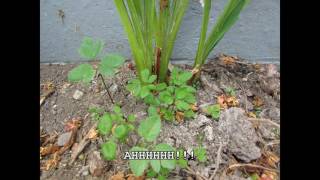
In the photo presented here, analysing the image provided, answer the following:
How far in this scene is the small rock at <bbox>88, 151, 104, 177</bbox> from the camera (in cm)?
127

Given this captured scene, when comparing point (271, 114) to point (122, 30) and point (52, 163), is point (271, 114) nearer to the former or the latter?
point (122, 30)

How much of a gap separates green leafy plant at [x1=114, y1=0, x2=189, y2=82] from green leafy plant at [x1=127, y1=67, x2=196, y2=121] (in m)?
0.05

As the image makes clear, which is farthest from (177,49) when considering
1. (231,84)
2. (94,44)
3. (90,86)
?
(94,44)

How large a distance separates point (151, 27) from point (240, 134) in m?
0.44

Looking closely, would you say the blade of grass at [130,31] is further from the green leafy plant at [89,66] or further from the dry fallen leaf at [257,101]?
the dry fallen leaf at [257,101]

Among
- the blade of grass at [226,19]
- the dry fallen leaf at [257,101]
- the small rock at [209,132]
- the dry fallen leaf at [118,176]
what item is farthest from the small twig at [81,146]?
the dry fallen leaf at [257,101]

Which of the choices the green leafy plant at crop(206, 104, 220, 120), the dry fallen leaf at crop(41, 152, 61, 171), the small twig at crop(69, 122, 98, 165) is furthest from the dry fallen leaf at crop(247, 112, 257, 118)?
the dry fallen leaf at crop(41, 152, 61, 171)

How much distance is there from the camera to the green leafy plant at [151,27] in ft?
4.20

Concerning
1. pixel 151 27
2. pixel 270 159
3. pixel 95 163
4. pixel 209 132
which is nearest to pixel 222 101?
pixel 209 132

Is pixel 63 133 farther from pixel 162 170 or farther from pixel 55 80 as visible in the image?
pixel 162 170

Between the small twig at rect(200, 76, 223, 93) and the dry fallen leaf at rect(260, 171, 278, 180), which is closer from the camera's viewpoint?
the dry fallen leaf at rect(260, 171, 278, 180)

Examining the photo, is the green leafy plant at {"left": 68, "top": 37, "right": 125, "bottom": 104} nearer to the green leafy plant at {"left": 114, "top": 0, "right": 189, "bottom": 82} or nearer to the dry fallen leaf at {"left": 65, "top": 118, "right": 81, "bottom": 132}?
the green leafy plant at {"left": 114, "top": 0, "right": 189, "bottom": 82}

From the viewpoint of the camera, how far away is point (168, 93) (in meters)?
1.28

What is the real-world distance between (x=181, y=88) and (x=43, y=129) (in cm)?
51
